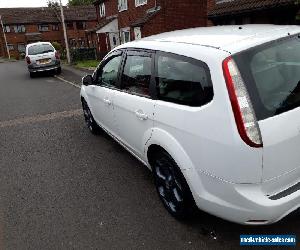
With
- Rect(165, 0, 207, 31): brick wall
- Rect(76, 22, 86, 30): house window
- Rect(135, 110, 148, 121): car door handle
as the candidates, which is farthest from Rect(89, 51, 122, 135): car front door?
Rect(76, 22, 86, 30): house window

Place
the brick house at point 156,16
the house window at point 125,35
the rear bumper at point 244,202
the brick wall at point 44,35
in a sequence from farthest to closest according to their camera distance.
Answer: the brick wall at point 44,35
the house window at point 125,35
the brick house at point 156,16
the rear bumper at point 244,202

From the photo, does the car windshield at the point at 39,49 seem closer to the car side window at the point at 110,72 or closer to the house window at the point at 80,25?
the car side window at the point at 110,72

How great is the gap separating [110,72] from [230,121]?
269 centimetres

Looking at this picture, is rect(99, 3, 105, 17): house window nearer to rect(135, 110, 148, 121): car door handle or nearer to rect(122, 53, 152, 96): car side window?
rect(122, 53, 152, 96): car side window

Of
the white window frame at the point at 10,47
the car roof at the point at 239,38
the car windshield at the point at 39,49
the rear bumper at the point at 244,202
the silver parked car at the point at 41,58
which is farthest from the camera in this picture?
the white window frame at the point at 10,47

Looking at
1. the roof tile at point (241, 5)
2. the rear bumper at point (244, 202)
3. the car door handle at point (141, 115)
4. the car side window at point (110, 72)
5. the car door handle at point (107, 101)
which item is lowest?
the rear bumper at point (244, 202)

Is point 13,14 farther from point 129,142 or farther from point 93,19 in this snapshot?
point 129,142

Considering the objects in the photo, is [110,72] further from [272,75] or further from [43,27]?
[43,27]

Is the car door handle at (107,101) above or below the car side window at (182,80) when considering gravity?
below

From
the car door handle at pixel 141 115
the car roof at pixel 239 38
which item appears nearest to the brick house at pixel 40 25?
the car door handle at pixel 141 115

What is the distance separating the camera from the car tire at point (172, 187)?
3.19 meters

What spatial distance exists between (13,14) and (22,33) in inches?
142

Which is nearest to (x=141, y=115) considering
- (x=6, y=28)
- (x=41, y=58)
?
(x=41, y=58)

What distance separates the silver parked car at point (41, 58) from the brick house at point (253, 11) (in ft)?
27.8
